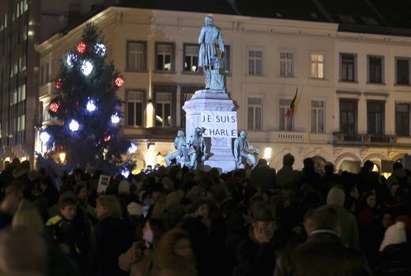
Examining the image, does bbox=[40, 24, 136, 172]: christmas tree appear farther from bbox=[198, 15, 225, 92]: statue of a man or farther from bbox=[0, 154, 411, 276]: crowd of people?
bbox=[0, 154, 411, 276]: crowd of people

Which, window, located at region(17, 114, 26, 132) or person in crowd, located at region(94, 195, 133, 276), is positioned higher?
window, located at region(17, 114, 26, 132)

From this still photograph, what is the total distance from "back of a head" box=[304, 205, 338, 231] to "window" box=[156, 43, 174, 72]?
47816 millimetres

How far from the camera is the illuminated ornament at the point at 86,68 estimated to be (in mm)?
36938

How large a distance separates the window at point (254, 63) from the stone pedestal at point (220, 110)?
86.1ft

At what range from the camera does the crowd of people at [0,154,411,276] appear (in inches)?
230

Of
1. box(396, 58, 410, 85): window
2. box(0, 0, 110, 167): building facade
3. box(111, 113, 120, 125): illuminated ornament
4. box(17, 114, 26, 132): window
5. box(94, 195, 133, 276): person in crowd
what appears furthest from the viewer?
box(17, 114, 26, 132): window

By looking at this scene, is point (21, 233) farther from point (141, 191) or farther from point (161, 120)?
point (161, 120)

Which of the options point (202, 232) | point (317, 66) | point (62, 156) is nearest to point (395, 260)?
point (202, 232)

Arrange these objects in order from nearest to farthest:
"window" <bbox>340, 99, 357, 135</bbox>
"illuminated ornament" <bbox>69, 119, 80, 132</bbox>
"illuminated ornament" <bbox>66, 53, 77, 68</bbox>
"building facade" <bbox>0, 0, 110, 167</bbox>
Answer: "illuminated ornament" <bbox>69, 119, 80, 132</bbox> → "illuminated ornament" <bbox>66, 53, 77, 68</bbox> → "window" <bbox>340, 99, 357, 135</bbox> → "building facade" <bbox>0, 0, 110, 167</bbox>

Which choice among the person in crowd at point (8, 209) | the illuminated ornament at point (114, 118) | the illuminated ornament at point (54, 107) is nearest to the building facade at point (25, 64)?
the illuminated ornament at point (114, 118)

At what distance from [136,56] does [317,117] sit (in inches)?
474

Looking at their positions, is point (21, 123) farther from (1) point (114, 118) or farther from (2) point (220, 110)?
(2) point (220, 110)

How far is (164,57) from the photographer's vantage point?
5475cm

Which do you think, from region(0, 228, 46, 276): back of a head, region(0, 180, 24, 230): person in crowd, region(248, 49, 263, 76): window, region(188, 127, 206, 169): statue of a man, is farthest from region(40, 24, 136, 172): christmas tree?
region(0, 228, 46, 276): back of a head
